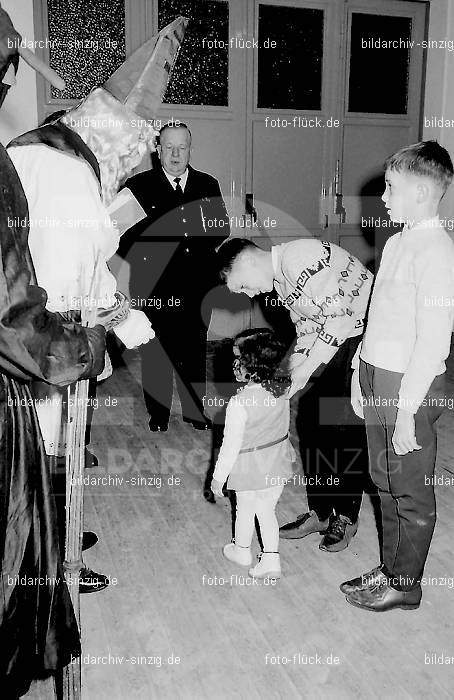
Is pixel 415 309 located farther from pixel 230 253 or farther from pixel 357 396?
pixel 230 253

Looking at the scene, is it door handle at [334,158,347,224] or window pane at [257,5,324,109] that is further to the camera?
door handle at [334,158,347,224]

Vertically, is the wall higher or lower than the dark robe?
higher

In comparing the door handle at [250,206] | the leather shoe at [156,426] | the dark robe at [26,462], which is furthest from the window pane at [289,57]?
the dark robe at [26,462]

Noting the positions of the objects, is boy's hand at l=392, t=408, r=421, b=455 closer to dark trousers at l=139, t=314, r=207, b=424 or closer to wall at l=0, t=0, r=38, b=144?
dark trousers at l=139, t=314, r=207, b=424

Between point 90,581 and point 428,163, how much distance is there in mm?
1595

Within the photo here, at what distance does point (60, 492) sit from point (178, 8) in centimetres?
414

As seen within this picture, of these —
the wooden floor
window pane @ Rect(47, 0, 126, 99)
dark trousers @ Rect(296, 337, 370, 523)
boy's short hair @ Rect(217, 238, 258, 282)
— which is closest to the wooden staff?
the wooden floor

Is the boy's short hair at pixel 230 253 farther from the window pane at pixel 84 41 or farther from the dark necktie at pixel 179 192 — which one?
the window pane at pixel 84 41

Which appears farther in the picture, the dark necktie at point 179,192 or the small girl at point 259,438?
the dark necktie at point 179,192

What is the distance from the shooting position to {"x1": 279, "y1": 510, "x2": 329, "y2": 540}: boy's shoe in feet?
8.27

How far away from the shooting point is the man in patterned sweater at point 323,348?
218cm

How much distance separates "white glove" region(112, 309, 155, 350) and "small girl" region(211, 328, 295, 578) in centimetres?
38

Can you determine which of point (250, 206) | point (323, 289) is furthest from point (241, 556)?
point (250, 206)

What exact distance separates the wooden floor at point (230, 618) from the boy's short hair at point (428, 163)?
1.25 m
